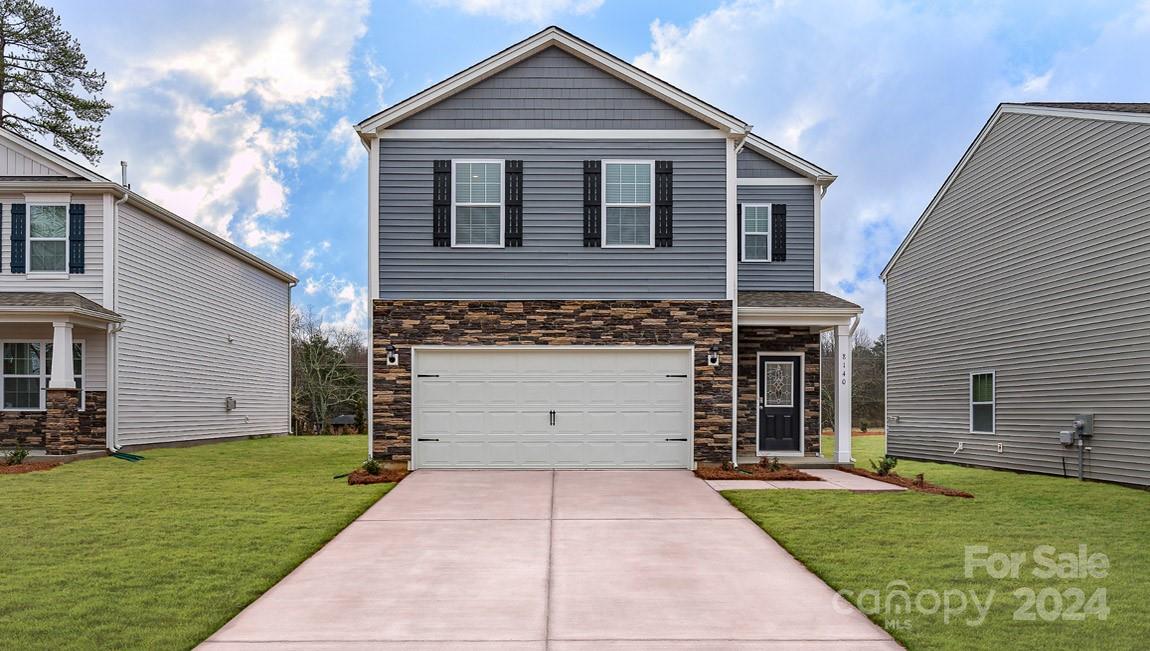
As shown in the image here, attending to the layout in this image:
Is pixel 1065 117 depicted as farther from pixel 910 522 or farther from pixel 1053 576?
pixel 1053 576

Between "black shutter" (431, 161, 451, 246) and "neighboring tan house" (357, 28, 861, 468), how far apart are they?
0.11 ft

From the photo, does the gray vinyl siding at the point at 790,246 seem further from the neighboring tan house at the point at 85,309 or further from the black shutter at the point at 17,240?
the black shutter at the point at 17,240

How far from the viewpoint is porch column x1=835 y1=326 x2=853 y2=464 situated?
16047 millimetres

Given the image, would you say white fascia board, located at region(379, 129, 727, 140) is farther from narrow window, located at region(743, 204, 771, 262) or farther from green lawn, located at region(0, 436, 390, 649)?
green lawn, located at region(0, 436, 390, 649)

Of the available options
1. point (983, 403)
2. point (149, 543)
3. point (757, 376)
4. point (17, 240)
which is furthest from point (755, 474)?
point (17, 240)

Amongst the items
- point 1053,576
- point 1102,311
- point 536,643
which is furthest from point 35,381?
point 1102,311

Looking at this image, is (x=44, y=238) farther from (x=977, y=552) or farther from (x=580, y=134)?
(x=977, y=552)

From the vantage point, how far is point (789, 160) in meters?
17.8

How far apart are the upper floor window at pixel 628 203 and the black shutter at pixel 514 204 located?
1.46 meters

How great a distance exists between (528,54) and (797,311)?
6.64 metres

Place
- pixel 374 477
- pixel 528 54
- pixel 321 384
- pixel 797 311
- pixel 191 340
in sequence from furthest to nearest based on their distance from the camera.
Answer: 1. pixel 321 384
2. pixel 191 340
3. pixel 797 311
4. pixel 528 54
5. pixel 374 477

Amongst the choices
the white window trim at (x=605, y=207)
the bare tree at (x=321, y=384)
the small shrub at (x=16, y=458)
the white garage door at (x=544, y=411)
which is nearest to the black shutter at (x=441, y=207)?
the white garage door at (x=544, y=411)

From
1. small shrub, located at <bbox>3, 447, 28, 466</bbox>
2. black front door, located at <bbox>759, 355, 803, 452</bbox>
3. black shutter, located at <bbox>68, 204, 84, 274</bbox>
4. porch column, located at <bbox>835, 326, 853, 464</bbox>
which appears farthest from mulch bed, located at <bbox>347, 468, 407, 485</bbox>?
black shutter, located at <bbox>68, 204, 84, 274</bbox>

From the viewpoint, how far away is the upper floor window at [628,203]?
15.1m
